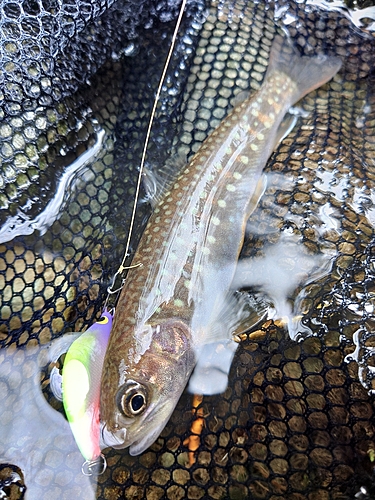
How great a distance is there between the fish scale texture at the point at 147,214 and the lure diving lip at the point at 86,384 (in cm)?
11

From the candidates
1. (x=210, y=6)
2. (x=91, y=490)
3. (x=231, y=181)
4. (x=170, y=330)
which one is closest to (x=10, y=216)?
(x=170, y=330)

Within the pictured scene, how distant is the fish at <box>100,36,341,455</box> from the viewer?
236 centimetres

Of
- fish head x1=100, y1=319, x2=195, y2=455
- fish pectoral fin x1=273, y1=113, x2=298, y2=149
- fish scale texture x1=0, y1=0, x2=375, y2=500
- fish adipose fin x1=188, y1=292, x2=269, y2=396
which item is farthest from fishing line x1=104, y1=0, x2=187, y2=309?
fish pectoral fin x1=273, y1=113, x2=298, y2=149

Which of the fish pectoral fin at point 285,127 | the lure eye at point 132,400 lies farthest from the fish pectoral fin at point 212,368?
the fish pectoral fin at point 285,127

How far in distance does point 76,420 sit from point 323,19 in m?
3.62

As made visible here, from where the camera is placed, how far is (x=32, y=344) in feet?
8.94

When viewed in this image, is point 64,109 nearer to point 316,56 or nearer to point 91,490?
point 316,56

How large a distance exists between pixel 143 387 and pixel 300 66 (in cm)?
272

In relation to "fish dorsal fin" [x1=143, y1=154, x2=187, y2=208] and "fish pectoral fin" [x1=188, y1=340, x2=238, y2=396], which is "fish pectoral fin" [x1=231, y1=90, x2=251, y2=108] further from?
"fish pectoral fin" [x1=188, y1=340, x2=238, y2=396]

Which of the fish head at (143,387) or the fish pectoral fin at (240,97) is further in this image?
the fish pectoral fin at (240,97)

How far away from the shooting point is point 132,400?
90.4 inches

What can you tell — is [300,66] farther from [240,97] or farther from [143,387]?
[143,387]

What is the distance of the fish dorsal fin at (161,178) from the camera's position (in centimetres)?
308

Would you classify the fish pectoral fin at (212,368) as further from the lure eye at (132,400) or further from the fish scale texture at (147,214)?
the lure eye at (132,400)
